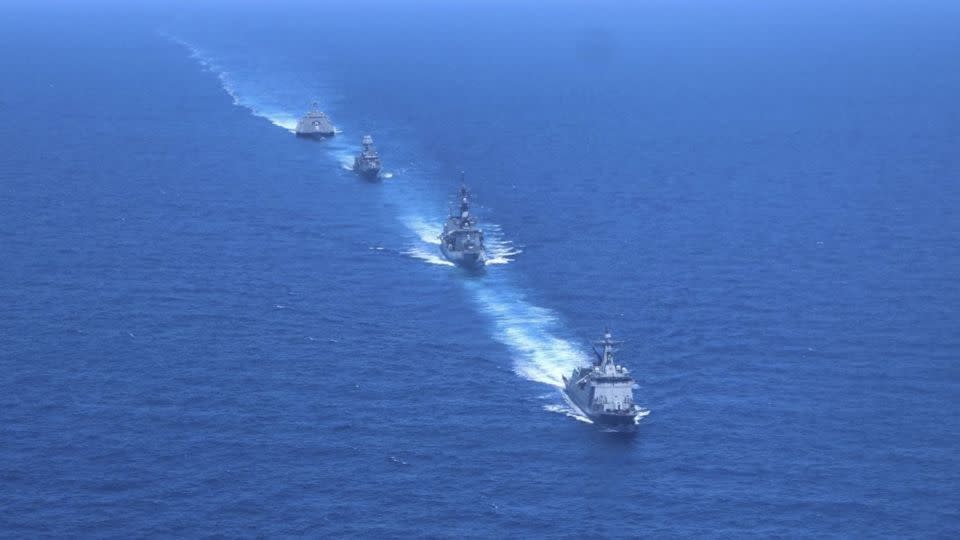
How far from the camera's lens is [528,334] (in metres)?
181

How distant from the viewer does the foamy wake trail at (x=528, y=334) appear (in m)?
172

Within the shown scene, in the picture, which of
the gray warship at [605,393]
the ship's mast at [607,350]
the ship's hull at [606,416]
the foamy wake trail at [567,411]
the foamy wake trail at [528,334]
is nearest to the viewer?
the ship's hull at [606,416]

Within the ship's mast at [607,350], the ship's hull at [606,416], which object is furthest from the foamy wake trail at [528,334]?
the ship's hull at [606,416]

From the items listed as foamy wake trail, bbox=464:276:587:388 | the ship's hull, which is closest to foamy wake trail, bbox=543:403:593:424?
the ship's hull

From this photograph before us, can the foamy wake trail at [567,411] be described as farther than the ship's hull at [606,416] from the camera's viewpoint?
Yes

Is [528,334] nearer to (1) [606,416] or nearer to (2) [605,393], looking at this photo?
(2) [605,393]

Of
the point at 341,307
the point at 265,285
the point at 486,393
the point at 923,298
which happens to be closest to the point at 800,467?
the point at 486,393

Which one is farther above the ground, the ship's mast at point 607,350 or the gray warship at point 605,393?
the ship's mast at point 607,350

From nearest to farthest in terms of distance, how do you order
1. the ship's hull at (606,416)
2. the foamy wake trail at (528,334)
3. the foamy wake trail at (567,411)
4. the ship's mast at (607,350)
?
1. the ship's hull at (606,416)
2. the foamy wake trail at (567,411)
3. the ship's mast at (607,350)
4. the foamy wake trail at (528,334)

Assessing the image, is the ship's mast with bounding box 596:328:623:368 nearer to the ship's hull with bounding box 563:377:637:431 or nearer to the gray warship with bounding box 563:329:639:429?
the gray warship with bounding box 563:329:639:429

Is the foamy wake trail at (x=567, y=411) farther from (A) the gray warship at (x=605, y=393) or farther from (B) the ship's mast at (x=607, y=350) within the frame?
(B) the ship's mast at (x=607, y=350)

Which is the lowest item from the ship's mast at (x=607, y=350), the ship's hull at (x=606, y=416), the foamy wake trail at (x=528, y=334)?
the ship's hull at (x=606, y=416)

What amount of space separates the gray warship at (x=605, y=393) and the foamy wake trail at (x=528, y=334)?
6.03 metres

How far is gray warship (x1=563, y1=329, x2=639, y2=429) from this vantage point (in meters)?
157
